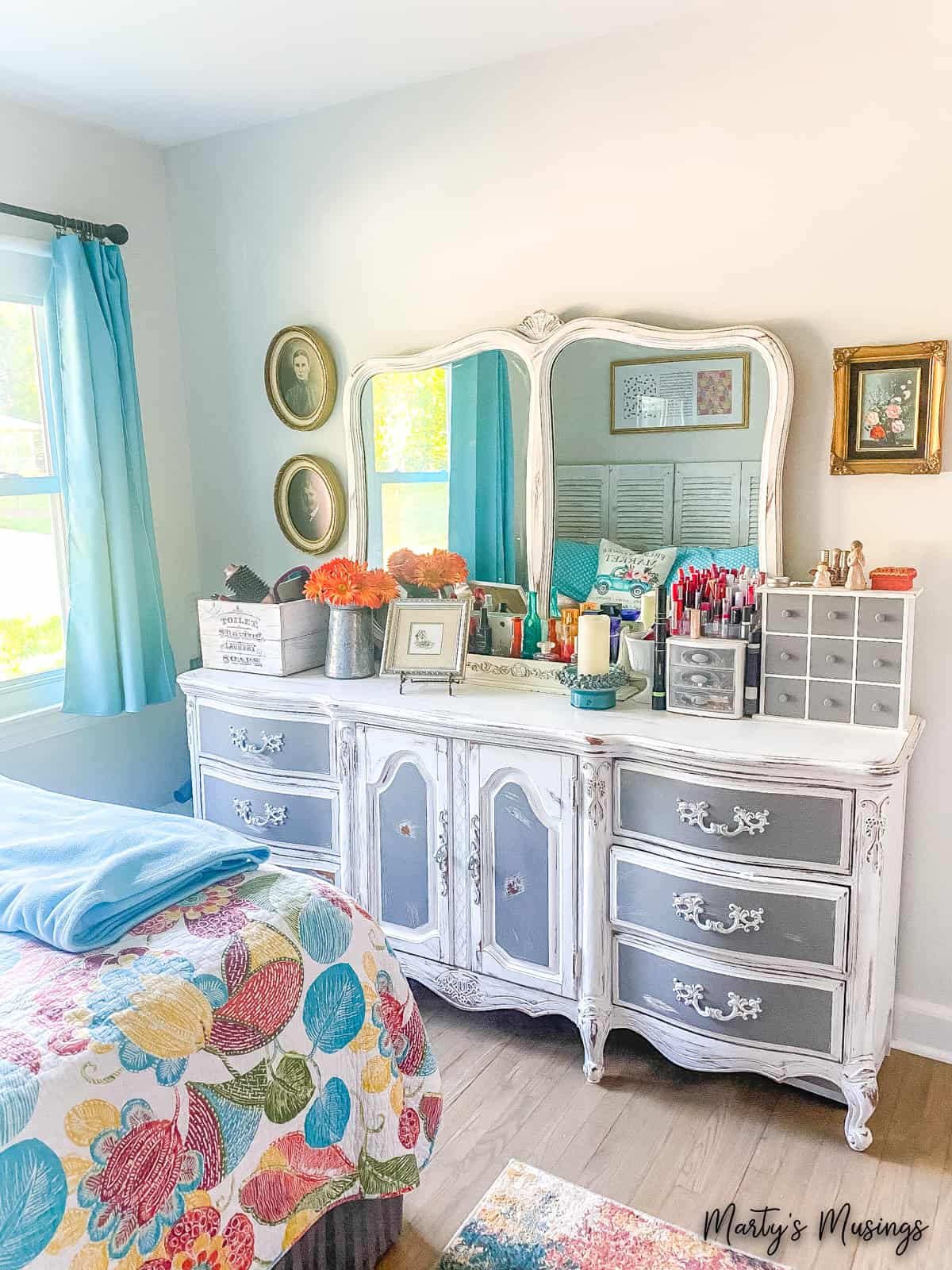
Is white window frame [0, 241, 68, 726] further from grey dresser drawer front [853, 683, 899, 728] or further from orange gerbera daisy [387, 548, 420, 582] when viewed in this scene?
grey dresser drawer front [853, 683, 899, 728]

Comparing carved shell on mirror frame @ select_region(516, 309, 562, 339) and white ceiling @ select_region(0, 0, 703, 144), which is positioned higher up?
white ceiling @ select_region(0, 0, 703, 144)

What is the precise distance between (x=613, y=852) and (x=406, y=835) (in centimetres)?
56

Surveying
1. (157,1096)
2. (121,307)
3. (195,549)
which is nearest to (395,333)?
(121,307)

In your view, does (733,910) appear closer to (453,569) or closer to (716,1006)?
A: (716,1006)

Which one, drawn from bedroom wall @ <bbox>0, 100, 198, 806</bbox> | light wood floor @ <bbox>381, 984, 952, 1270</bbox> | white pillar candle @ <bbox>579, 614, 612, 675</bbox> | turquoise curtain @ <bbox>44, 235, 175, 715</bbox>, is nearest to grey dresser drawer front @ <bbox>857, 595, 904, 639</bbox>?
white pillar candle @ <bbox>579, 614, 612, 675</bbox>

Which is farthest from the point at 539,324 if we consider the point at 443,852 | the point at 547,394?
the point at 443,852

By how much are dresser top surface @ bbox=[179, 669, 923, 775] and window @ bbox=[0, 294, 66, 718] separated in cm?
55

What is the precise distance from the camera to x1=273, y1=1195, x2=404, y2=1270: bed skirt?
1.65m

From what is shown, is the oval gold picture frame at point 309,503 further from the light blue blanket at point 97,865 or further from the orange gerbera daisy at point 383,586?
the light blue blanket at point 97,865

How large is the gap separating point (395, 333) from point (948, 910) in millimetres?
2149

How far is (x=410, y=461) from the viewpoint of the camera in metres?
2.89

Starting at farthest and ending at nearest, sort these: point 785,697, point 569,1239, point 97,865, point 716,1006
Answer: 1. point 785,697
2. point 716,1006
3. point 569,1239
4. point 97,865

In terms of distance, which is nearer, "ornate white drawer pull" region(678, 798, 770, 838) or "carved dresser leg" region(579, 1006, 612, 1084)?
"ornate white drawer pull" region(678, 798, 770, 838)

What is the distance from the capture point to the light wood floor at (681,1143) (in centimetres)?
190
